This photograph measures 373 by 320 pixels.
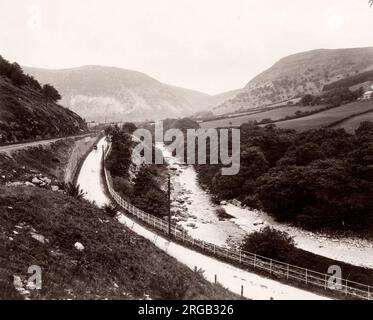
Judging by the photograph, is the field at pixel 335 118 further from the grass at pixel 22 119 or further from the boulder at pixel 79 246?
the boulder at pixel 79 246

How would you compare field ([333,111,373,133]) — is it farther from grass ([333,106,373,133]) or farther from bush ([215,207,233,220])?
bush ([215,207,233,220])

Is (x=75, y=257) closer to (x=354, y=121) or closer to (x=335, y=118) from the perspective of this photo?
(x=354, y=121)

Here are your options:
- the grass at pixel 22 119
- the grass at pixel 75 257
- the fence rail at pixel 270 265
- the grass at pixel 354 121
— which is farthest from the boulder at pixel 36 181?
the grass at pixel 354 121

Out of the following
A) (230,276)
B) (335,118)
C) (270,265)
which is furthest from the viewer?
(335,118)

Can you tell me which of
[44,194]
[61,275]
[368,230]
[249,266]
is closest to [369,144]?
[368,230]

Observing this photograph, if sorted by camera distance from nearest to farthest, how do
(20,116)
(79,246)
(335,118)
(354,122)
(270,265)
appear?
(79,246) < (270,265) < (20,116) < (354,122) < (335,118)

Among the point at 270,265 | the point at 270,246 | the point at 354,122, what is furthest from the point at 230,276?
the point at 354,122

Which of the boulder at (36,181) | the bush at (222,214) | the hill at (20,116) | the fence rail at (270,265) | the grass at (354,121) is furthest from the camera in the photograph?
the grass at (354,121)
